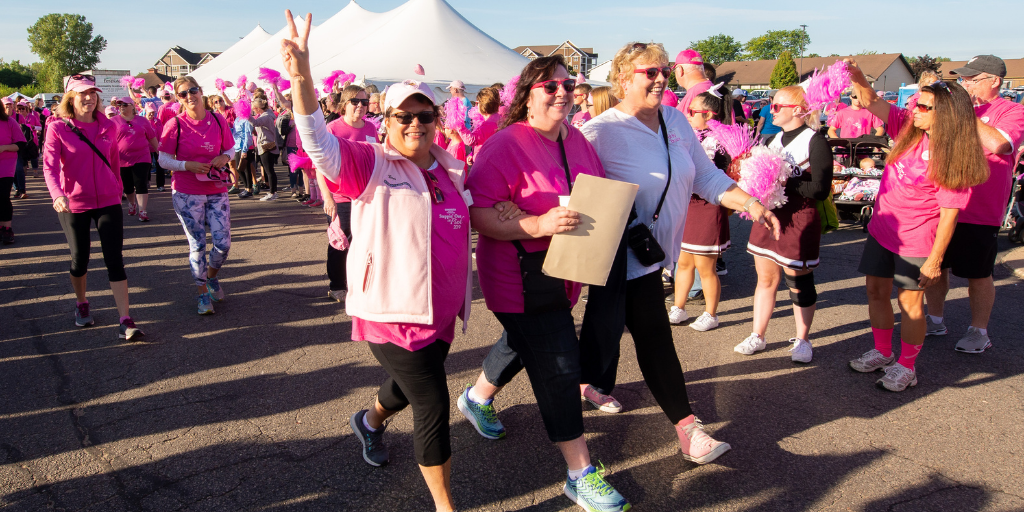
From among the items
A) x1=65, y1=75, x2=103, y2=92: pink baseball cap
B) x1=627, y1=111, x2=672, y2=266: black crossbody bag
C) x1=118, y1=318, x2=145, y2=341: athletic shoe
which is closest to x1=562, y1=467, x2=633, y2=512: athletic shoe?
x1=627, y1=111, x2=672, y2=266: black crossbody bag

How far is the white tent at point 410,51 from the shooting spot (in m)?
20.6

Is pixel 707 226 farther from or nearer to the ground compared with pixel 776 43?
nearer to the ground

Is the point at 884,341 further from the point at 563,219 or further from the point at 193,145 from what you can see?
the point at 193,145

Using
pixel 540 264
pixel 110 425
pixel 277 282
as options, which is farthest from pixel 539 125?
pixel 277 282

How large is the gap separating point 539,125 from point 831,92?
249 cm

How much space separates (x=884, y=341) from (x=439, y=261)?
3330mm

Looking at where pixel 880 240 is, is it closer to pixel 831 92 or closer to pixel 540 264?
pixel 831 92

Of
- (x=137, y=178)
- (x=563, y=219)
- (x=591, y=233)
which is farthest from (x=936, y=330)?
(x=137, y=178)

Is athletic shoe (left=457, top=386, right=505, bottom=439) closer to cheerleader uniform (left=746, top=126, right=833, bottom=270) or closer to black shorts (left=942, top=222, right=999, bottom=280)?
cheerleader uniform (left=746, top=126, right=833, bottom=270)

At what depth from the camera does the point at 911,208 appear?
3.97 meters

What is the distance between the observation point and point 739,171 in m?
4.26

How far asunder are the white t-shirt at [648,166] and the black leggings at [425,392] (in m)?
1.06

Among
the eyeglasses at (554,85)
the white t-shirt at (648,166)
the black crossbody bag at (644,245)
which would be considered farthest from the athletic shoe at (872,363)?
the eyeglasses at (554,85)

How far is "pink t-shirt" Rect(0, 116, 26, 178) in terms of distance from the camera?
7.79 metres
